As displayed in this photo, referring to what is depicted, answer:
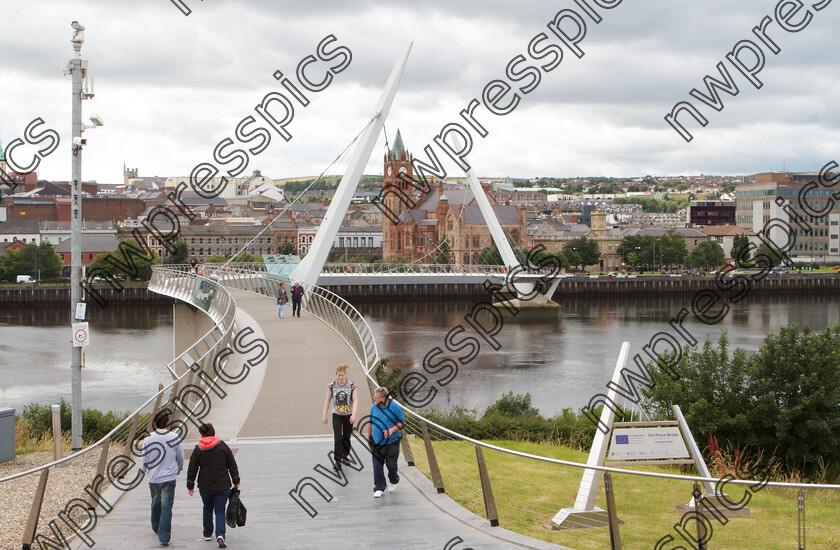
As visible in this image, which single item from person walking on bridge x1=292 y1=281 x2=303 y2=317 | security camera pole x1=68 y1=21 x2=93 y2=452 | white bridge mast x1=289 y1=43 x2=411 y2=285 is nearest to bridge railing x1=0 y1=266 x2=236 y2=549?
security camera pole x1=68 y1=21 x2=93 y2=452

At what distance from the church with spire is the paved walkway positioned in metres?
94.1

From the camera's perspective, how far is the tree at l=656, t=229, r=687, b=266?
102m

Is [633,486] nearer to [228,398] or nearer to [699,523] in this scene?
[699,523]

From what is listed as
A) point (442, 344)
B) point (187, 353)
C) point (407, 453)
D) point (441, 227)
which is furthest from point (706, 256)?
point (407, 453)

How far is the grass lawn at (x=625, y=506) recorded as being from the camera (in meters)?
7.18

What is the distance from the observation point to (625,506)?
880 centimetres

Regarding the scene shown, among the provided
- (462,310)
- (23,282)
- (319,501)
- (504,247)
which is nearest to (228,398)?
(319,501)

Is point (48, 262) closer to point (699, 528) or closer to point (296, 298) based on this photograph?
point (296, 298)

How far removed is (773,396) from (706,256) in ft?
295

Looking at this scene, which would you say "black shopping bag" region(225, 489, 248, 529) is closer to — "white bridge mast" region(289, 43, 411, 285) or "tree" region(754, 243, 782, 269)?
"white bridge mast" region(289, 43, 411, 285)

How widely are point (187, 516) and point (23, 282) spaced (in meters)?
78.3

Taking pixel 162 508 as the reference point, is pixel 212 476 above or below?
above

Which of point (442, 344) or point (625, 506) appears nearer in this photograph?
point (625, 506)

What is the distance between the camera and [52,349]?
1572 inches
